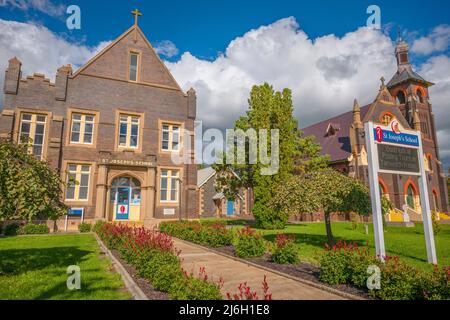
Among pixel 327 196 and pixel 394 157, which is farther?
pixel 327 196

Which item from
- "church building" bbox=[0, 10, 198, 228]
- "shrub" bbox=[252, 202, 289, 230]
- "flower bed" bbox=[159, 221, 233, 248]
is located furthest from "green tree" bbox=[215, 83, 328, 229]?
"flower bed" bbox=[159, 221, 233, 248]

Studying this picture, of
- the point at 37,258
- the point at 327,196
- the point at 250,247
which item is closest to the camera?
the point at 37,258

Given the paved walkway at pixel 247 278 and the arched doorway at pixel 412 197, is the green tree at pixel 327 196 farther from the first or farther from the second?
the arched doorway at pixel 412 197

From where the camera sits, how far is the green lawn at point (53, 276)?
615 centimetres

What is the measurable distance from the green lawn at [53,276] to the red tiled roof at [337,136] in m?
32.4

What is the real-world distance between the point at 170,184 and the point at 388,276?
2146 cm

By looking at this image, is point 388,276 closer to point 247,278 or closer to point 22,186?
point 247,278

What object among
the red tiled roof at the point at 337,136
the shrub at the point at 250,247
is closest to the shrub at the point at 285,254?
the shrub at the point at 250,247

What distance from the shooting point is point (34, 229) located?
19547mm

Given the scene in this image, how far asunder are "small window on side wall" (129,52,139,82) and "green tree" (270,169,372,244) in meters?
18.9

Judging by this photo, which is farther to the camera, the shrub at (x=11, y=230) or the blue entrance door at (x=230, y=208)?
the blue entrance door at (x=230, y=208)

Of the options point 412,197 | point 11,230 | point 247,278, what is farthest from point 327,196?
point 412,197

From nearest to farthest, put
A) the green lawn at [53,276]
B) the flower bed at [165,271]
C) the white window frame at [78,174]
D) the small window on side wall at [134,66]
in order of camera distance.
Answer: the flower bed at [165,271]
the green lawn at [53,276]
the white window frame at [78,174]
the small window on side wall at [134,66]
